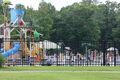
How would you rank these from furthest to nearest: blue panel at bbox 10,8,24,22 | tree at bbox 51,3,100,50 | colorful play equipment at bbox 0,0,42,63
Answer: tree at bbox 51,3,100,50, blue panel at bbox 10,8,24,22, colorful play equipment at bbox 0,0,42,63

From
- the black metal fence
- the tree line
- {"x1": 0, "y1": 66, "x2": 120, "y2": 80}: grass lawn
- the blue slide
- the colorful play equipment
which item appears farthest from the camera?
the tree line

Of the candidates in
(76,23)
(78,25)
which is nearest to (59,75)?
(78,25)

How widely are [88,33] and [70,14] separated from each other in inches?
221

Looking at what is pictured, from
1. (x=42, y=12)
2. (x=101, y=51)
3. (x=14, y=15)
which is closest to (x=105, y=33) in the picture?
(x=42, y=12)

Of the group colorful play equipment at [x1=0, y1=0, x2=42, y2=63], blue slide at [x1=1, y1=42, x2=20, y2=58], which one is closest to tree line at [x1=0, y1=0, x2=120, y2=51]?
colorful play equipment at [x1=0, y1=0, x2=42, y2=63]

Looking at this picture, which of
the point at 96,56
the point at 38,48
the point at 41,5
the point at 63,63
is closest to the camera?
the point at 63,63

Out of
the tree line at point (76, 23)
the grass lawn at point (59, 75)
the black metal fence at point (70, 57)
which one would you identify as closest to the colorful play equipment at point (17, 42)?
the black metal fence at point (70, 57)

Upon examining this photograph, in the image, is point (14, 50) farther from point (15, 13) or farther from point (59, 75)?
point (59, 75)

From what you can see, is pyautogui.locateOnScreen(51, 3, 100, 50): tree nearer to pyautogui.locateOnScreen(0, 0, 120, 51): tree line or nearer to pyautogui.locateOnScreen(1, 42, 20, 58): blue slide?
pyautogui.locateOnScreen(0, 0, 120, 51): tree line

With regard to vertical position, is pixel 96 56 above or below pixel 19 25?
below

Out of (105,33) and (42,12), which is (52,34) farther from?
(105,33)

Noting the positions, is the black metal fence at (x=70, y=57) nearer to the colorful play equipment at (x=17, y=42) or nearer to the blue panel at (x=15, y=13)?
the colorful play equipment at (x=17, y=42)

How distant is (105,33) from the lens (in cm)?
A: 7819

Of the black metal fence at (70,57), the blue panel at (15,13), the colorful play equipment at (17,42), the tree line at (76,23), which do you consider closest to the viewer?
A: the black metal fence at (70,57)
